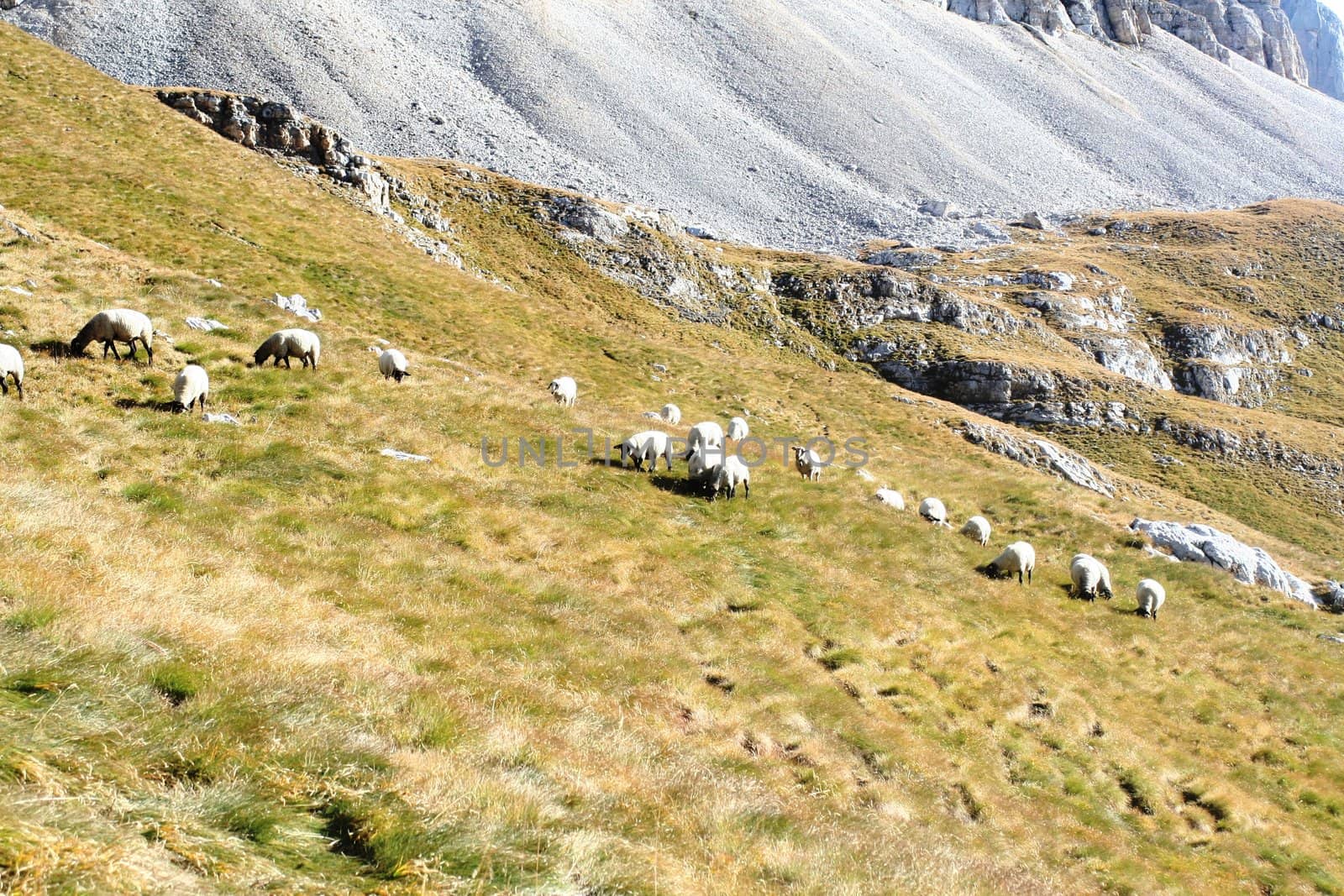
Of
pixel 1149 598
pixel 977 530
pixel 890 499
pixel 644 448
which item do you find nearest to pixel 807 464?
pixel 890 499

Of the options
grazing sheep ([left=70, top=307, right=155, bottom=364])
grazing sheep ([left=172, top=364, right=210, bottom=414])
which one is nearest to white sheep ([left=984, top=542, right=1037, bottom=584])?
grazing sheep ([left=172, top=364, right=210, bottom=414])

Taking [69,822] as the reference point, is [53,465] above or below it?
below

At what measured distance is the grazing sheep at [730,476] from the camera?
23.0 m

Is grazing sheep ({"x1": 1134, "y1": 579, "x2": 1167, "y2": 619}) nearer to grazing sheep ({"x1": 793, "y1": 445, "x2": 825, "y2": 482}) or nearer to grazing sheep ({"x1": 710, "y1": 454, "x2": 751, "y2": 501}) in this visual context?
grazing sheep ({"x1": 793, "y1": 445, "x2": 825, "y2": 482})

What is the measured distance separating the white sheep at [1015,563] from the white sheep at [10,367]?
87.3 ft

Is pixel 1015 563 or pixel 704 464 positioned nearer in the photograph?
pixel 704 464

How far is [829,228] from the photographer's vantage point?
117m

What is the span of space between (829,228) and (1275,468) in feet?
227

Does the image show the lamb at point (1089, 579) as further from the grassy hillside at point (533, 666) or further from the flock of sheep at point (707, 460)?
the grassy hillside at point (533, 666)

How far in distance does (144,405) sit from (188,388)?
1.02 m

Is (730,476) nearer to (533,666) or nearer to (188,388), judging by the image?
(533,666)

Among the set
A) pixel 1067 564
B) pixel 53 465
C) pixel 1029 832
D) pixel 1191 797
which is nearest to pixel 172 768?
pixel 53 465

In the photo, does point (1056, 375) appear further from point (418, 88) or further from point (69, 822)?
point (418, 88)

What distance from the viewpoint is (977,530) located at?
26.6 meters
